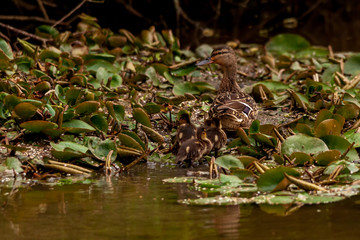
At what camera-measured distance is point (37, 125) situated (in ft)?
19.6

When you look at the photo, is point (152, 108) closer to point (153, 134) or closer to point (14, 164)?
point (153, 134)

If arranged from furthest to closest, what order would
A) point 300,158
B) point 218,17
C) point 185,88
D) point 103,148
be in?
point 218,17 → point 185,88 → point 103,148 → point 300,158

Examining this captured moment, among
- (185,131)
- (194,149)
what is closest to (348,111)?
(185,131)

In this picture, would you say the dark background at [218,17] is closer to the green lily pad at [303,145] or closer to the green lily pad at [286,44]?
the green lily pad at [286,44]

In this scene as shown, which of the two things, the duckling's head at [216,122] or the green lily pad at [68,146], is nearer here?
the green lily pad at [68,146]

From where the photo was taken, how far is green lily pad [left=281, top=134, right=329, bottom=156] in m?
5.80

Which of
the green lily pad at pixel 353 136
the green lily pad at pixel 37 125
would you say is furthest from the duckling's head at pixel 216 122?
the green lily pad at pixel 37 125

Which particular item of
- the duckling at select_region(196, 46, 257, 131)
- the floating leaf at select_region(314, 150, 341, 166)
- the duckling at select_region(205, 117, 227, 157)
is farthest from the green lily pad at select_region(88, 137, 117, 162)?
the floating leaf at select_region(314, 150, 341, 166)

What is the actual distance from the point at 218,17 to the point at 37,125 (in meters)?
9.67

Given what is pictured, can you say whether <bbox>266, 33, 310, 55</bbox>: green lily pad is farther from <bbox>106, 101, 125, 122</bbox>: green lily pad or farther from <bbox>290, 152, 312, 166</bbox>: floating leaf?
<bbox>290, 152, 312, 166</bbox>: floating leaf

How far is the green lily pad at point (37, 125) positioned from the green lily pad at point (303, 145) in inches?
79.2

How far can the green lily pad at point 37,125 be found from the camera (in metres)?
5.93

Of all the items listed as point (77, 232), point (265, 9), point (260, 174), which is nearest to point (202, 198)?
point (260, 174)

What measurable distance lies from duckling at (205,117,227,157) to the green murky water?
1.06 m
